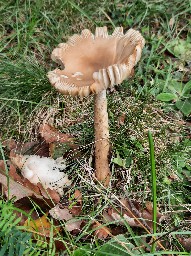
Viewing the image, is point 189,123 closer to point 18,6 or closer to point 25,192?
point 25,192

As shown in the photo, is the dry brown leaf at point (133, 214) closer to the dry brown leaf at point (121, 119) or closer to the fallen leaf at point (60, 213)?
the fallen leaf at point (60, 213)

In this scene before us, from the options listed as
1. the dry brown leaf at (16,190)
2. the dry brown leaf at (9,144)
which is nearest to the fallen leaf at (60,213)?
the dry brown leaf at (16,190)

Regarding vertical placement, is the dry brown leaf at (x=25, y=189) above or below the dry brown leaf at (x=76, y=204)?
above

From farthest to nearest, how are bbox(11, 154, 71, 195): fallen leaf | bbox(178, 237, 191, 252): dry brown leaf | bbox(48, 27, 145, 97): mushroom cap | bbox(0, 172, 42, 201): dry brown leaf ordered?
bbox(11, 154, 71, 195): fallen leaf → bbox(0, 172, 42, 201): dry brown leaf → bbox(178, 237, 191, 252): dry brown leaf → bbox(48, 27, 145, 97): mushroom cap

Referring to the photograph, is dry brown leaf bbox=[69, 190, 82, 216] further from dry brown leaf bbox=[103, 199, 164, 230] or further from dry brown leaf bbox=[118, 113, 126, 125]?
dry brown leaf bbox=[118, 113, 126, 125]

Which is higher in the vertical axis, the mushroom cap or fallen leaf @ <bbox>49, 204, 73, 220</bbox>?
the mushroom cap

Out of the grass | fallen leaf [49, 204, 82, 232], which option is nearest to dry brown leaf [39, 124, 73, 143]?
the grass
